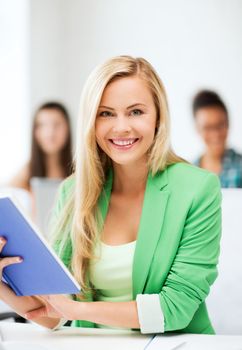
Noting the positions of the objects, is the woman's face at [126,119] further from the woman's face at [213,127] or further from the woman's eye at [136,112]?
the woman's face at [213,127]

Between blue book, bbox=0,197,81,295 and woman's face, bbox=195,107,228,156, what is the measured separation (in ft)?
6.91

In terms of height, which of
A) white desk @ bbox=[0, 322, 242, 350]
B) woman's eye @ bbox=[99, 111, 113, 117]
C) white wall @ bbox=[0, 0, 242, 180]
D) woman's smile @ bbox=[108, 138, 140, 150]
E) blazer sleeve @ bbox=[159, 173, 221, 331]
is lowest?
white desk @ bbox=[0, 322, 242, 350]

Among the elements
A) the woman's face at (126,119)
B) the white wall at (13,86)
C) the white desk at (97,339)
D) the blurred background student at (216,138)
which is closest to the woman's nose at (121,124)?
the woman's face at (126,119)

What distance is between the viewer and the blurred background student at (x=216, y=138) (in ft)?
10.4

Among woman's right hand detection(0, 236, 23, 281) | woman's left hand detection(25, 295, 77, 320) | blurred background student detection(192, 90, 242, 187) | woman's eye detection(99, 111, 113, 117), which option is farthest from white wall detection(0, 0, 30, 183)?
woman's right hand detection(0, 236, 23, 281)

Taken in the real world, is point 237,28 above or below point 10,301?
above

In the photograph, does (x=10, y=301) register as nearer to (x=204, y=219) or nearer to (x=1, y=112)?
(x=204, y=219)

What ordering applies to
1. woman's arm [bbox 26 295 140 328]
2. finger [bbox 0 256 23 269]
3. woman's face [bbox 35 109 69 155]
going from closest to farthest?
1. finger [bbox 0 256 23 269]
2. woman's arm [bbox 26 295 140 328]
3. woman's face [bbox 35 109 69 155]

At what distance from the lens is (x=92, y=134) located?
150cm

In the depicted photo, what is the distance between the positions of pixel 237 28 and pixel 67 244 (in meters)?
2.05

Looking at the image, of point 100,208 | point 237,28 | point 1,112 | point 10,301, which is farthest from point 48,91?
point 10,301

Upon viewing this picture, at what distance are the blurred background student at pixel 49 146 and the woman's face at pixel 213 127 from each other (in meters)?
0.90

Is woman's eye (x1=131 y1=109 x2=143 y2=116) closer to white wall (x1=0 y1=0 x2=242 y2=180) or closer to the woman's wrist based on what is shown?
the woman's wrist

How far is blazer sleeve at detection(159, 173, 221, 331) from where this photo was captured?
1343mm
